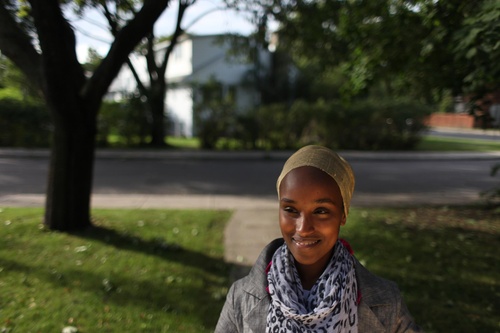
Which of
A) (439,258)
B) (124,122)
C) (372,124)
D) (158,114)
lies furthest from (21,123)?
(439,258)

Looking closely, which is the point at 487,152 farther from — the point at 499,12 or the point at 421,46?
the point at 499,12

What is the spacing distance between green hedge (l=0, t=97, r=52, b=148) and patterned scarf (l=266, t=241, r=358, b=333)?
1922 cm

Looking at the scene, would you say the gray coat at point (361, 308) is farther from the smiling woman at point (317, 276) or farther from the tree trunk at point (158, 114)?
the tree trunk at point (158, 114)

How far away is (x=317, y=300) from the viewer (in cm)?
160

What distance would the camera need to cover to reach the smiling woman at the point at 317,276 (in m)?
1.59

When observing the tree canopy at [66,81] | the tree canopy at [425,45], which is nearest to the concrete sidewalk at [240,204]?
the tree canopy at [66,81]

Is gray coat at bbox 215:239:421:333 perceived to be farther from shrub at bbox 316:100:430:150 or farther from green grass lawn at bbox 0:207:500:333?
shrub at bbox 316:100:430:150

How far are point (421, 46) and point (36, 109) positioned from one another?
54.3 ft

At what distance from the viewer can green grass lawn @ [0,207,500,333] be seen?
151 inches

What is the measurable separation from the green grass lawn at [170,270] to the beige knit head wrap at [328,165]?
2.46 metres

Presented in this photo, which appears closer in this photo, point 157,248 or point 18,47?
point 18,47

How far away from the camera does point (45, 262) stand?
4949 mm

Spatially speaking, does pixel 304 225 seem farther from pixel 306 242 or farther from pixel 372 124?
pixel 372 124

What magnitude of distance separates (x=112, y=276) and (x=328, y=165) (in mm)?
3655
